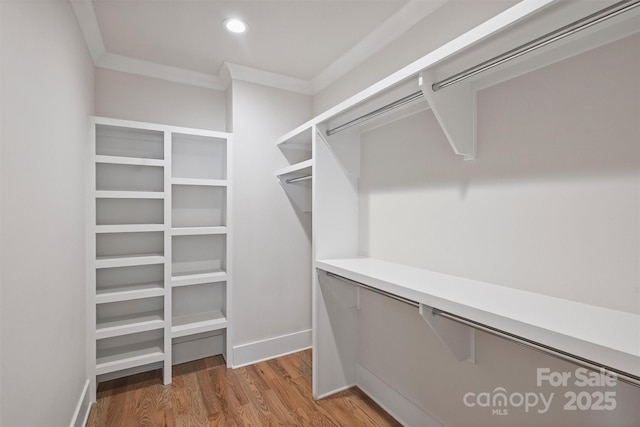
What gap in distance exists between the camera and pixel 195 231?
2.41 metres

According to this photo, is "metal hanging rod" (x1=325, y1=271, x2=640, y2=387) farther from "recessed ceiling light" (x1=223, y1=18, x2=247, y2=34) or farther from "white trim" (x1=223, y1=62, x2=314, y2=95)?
"white trim" (x1=223, y1=62, x2=314, y2=95)

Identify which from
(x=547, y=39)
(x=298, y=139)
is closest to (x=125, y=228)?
(x=298, y=139)

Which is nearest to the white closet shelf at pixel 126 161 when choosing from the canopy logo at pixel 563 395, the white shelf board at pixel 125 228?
the white shelf board at pixel 125 228

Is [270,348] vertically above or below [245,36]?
below

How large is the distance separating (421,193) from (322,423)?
1446mm

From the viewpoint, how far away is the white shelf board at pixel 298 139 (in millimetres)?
2213

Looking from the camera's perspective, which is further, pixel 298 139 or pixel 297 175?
pixel 297 175

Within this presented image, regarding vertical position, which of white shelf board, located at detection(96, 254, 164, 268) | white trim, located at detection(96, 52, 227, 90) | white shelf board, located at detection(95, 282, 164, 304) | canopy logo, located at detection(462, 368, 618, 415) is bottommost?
canopy logo, located at detection(462, 368, 618, 415)

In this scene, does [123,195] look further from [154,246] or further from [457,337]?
[457,337]

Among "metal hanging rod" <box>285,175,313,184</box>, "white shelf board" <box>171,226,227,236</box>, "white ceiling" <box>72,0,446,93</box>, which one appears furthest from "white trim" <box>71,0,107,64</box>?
"metal hanging rod" <box>285,175,313,184</box>

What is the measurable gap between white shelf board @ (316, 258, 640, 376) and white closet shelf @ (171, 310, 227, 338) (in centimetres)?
144

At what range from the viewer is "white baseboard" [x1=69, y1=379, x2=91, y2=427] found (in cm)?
168

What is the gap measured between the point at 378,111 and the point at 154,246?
1993 mm

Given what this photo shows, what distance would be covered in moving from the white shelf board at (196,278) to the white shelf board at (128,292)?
0.11 metres
